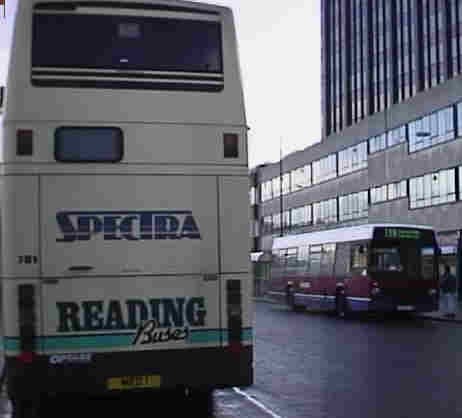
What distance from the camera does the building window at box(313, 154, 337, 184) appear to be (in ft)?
234

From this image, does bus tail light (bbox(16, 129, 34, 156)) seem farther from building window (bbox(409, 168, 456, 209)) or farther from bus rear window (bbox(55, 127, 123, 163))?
building window (bbox(409, 168, 456, 209))

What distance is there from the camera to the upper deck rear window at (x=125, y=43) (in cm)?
924

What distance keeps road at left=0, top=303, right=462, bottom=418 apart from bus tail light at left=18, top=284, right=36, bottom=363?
7.22 feet

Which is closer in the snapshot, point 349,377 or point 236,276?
point 236,276

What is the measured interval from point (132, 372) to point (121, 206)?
5.80ft

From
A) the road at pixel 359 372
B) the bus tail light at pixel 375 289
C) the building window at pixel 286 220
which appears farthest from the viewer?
the building window at pixel 286 220

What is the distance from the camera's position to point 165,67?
31.1ft

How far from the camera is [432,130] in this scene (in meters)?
52.1

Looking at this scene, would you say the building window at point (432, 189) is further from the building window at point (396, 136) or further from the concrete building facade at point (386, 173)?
the building window at point (396, 136)

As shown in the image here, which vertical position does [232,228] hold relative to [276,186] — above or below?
below

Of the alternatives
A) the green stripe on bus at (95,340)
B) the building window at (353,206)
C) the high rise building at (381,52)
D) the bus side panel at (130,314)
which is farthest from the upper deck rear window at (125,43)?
the high rise building at (381,52)

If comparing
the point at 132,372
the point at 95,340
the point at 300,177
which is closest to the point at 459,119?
the point at 300,177

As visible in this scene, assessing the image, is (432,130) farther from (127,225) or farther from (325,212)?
(127,225)

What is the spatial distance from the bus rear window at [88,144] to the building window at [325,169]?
205ft
